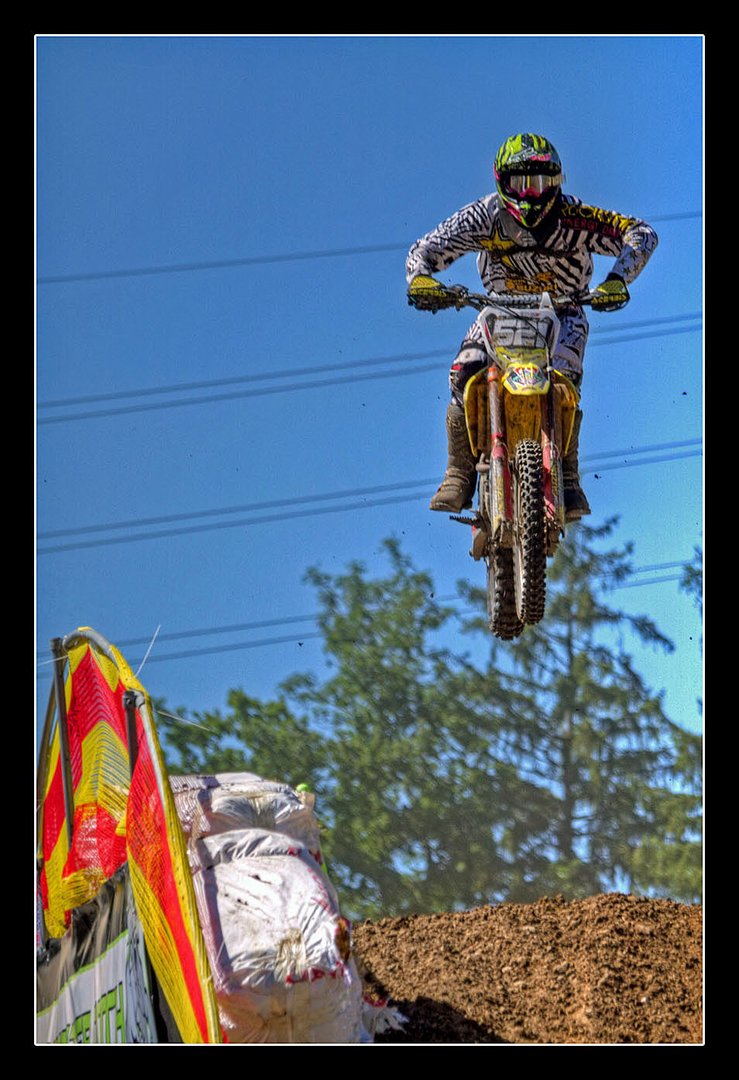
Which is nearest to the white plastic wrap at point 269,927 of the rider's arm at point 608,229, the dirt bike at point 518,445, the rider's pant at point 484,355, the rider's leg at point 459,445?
the dirt bike at point 518,445

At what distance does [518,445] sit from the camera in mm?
10438

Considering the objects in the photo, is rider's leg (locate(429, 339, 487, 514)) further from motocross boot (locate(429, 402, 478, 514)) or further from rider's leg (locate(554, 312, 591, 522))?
rider's leg (locate(554, 312, 591, 522))

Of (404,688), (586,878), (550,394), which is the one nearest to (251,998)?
(550,394)

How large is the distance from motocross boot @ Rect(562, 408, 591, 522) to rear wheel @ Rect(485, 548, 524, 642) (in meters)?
0.39

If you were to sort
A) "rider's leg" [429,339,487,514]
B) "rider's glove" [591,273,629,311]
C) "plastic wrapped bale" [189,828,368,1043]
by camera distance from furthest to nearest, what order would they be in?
"rider's leg" [429,339,487,514]
"rider's glove" [591,273,629,311]
"plastic wrapped bale" [189,828,368,1043]

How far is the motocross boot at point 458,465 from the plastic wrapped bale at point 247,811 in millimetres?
2004

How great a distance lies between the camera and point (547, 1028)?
33.7 ft

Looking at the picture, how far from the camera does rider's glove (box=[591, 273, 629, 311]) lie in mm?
10477

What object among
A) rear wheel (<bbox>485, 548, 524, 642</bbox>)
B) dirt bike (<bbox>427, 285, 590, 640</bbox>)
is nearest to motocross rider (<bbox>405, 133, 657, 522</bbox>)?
dirt bike (<bbox>427, 285, 590, 640</bbox>)

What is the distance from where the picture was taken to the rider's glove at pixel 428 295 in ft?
34.4

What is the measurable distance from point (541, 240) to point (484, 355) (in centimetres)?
73

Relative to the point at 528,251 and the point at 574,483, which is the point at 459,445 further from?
the point at 528,251

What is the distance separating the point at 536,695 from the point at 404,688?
1026mm

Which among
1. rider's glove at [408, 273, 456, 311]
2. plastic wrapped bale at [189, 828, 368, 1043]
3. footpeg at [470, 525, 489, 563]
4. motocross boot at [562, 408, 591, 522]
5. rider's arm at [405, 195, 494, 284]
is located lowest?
plastic wrapped bale at [189, 828, 368, 1043]
